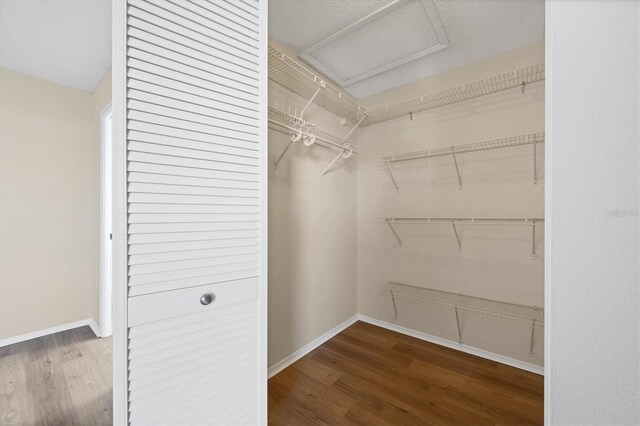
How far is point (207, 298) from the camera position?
3.11 ft

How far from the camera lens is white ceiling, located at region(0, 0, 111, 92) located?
1.31 meters

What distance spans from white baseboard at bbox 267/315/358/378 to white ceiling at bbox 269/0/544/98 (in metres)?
2.45

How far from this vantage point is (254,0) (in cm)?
107

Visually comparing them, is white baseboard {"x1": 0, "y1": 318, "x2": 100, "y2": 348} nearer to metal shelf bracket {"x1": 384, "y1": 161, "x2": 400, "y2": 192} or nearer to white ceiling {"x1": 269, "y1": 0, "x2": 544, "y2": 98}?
white ceiling {"x1": 269, "y1": 0, "x2": 544, "y2": 98}

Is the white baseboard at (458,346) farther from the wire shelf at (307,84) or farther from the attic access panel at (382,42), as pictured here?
the attic access panel at (382,42)

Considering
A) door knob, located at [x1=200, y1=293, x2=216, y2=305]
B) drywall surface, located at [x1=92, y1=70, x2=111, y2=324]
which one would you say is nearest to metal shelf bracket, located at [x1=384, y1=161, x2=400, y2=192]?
door knob, located at [x1=200, y1=293, x2=216, y2=305]

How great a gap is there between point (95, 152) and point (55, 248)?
0.59 metres

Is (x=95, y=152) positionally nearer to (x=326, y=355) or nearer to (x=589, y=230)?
(x=589, y=230)

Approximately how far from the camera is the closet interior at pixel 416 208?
189 centimetres

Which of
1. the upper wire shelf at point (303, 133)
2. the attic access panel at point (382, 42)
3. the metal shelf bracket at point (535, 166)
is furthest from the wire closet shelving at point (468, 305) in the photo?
the attic access panel at point (382, 42)

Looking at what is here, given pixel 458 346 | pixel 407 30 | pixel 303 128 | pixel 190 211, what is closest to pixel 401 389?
pixel 458 346

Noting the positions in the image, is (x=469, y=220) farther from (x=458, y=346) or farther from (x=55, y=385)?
(x=55, y=385)

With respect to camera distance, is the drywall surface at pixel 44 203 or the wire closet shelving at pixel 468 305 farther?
the wire closet shelving at pixel 468 305

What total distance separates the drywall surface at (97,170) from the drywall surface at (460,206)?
7.28ft
